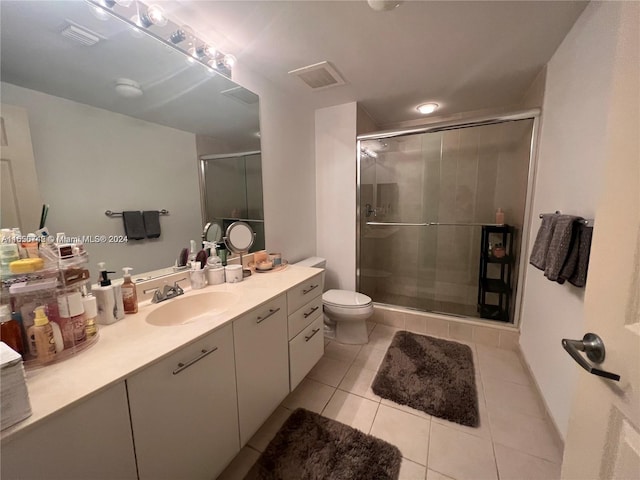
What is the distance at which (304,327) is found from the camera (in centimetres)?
160

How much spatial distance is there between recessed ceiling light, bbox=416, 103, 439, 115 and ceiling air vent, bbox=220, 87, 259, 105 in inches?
65.1

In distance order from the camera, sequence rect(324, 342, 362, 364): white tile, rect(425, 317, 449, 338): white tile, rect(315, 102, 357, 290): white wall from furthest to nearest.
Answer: rect(315, 102, 357, 290): white wall, rect(425, 317, 449, 338): white tile, rect(324, 342, 362, 364): white tile

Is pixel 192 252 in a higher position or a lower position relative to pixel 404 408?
higher

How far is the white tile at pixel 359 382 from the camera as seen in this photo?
1.67 m

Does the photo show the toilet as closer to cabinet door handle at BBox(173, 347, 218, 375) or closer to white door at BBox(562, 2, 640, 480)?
cabinet door handle at BBox(173, 347, 218, 375)

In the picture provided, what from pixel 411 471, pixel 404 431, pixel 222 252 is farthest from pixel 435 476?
pixel 222 252

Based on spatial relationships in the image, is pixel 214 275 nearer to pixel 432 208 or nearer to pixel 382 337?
pixel 382 337

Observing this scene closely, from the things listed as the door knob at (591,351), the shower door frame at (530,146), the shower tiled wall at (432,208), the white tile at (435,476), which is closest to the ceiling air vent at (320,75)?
the shower door frame at (530,146)

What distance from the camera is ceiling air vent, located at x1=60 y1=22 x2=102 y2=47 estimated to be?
3.28 feet

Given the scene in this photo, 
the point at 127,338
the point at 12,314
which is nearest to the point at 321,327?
the point at 127,338

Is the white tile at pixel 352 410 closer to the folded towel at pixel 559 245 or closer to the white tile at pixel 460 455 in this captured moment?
the white tile at pixel 460 455

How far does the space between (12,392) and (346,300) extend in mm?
1900

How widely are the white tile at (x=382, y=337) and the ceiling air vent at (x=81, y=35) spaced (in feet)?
8.40

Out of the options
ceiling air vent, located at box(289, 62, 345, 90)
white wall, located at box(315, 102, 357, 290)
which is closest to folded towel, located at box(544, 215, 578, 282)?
white wall, located at box(315, 102, 357, 290)
